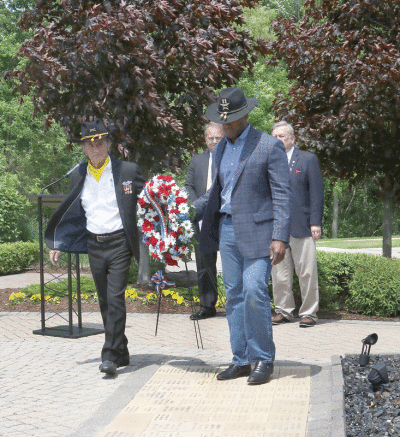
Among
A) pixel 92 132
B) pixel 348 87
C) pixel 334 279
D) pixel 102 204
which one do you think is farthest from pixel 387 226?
pixel 92 132

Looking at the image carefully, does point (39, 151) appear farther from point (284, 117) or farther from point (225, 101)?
point (225, 101)

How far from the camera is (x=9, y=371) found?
18.5 feet

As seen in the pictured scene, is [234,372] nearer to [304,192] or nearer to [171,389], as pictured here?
[171,389]

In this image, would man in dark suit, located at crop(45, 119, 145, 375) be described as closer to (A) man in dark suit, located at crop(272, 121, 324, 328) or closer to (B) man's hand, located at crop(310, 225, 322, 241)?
(A) man in dark suit, located at crop(272, 121, 324, 328)

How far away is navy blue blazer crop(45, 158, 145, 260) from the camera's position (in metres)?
5.46

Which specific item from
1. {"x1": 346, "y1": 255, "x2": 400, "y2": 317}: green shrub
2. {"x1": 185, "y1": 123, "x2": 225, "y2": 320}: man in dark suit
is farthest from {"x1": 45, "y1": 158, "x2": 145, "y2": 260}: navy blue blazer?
→ {"x1": 346, "y1": 255, "x2": 400, "y2": 317}: green shrub

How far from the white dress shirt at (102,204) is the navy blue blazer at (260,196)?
3.83 feet

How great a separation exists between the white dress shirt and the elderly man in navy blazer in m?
0.92

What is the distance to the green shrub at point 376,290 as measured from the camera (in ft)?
26.0

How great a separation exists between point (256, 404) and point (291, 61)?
24.0 feet

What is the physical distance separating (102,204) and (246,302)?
5.19 feet

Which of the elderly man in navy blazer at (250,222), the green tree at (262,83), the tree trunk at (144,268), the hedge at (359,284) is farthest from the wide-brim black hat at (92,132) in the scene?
the green tree at (262,83)

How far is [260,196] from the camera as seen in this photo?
487 cm

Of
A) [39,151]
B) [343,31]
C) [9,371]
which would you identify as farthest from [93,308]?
[39,151]
